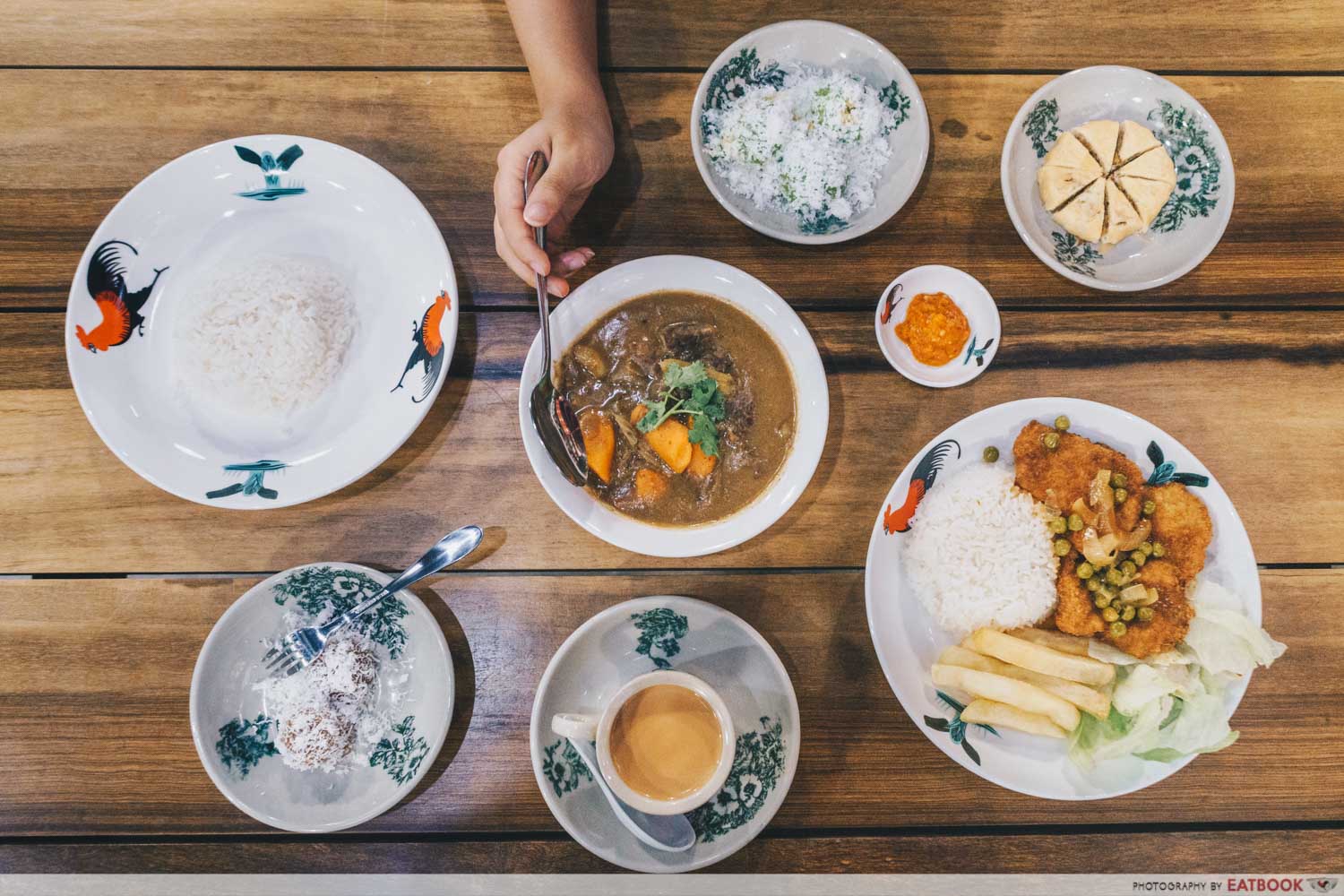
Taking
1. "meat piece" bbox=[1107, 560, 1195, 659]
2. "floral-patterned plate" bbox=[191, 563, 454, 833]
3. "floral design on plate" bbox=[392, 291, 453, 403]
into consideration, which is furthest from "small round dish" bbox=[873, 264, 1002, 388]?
"floral-patterned plate" bbox=[191, 563, 454, 833]

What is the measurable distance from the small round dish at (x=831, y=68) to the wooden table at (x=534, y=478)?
9cm

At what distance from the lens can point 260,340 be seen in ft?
5.72

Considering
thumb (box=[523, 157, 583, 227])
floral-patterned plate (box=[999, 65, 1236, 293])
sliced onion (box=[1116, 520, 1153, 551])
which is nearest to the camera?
thumb (box=[523, 157, 583, 227])

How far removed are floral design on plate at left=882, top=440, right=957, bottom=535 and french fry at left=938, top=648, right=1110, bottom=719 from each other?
0.31 meters

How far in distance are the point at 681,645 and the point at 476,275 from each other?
40.1 inches

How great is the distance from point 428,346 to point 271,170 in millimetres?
562

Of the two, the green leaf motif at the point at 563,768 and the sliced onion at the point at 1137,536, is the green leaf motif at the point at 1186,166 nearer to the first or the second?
the sliced onion at the point at 1137,536

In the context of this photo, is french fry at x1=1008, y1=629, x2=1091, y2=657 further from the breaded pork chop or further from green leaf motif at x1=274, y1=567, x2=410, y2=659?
green leaf motif at x1=274, y1=567, x2=410, y2=659

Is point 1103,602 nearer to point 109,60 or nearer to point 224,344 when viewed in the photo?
point 224,344

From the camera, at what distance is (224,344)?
1750mm

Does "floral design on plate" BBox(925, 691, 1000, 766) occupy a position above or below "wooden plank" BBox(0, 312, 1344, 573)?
below

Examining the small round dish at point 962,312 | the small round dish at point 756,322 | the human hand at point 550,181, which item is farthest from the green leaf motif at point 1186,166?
the human hand at point 550,181

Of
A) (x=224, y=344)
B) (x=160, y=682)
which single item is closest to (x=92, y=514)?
(x=160, y=682)

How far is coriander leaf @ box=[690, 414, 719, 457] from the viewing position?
173cm
